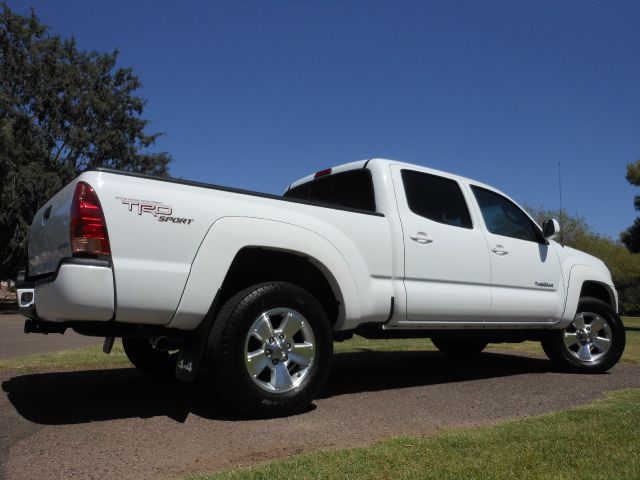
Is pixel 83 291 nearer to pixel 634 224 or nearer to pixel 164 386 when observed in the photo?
pixel 164 386

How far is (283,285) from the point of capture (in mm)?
4273

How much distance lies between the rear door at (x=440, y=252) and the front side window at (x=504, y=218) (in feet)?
1.01

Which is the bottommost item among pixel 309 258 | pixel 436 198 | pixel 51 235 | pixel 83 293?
pixel 83 293

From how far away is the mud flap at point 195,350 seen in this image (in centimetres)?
388

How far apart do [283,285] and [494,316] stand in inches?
102

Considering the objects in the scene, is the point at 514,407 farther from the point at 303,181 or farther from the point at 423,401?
the point at 303,181

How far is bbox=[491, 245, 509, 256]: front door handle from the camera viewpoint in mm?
5887

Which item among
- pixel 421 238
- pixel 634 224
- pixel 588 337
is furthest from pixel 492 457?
pixel 634 224

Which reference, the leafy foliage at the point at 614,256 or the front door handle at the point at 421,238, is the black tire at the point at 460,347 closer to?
the front door handle at the point at 421,238

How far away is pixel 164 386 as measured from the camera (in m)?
5.40

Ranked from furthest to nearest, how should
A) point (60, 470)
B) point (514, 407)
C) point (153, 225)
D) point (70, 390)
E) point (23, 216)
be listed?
A: point (23, 216), point (70, 390), point (514, 407), point (153, 225), point (60, 470)

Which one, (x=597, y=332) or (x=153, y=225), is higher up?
(x=153, y=225)

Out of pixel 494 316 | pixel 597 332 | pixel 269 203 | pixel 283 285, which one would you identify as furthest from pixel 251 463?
pixel 597 332

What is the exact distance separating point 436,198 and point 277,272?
1.98m
